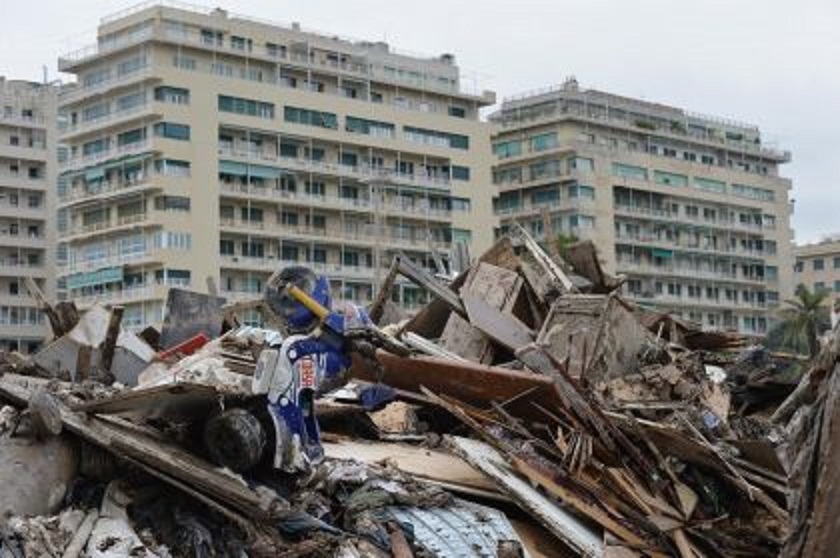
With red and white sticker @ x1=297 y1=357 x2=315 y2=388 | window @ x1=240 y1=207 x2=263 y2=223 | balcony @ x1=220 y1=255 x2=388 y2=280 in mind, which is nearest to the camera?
red and white sticker @ x1=297 y1=357 x2=315 y2=388

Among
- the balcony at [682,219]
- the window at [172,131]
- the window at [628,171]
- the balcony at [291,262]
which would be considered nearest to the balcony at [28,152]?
the window at [172,131]

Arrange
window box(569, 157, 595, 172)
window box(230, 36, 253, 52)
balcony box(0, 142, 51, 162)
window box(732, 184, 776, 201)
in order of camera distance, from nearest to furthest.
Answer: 1. window box(230, 36, 253, 52)
2. balcony box(0, 142, 51, 162)
3. window box(569, 157, 595, 172)
4. window box(732, 184, 776, 201)

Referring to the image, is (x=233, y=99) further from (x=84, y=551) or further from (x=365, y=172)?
(x=84, y=551)

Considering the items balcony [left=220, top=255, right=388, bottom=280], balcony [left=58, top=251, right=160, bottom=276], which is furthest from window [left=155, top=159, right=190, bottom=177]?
balcony [left=220, top=255, right=388, bottom=280]

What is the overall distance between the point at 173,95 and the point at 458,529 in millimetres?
45304

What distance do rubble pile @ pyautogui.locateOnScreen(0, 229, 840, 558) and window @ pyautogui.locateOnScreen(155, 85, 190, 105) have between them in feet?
131

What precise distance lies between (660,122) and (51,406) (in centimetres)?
6925

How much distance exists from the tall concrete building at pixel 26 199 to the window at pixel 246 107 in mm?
15809

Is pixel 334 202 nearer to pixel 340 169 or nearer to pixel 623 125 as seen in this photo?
pixel 340 169

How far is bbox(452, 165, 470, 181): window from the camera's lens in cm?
5806

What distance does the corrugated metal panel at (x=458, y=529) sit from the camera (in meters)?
6.43

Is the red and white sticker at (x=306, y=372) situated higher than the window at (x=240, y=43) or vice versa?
the window at (x=240, y=43)

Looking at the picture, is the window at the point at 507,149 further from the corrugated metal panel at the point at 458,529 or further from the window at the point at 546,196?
the corrugated metal panel at the point at 458,529

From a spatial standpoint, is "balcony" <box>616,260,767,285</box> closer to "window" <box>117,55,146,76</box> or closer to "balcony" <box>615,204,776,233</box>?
"balcony" <box>615,204,776,233</box>
